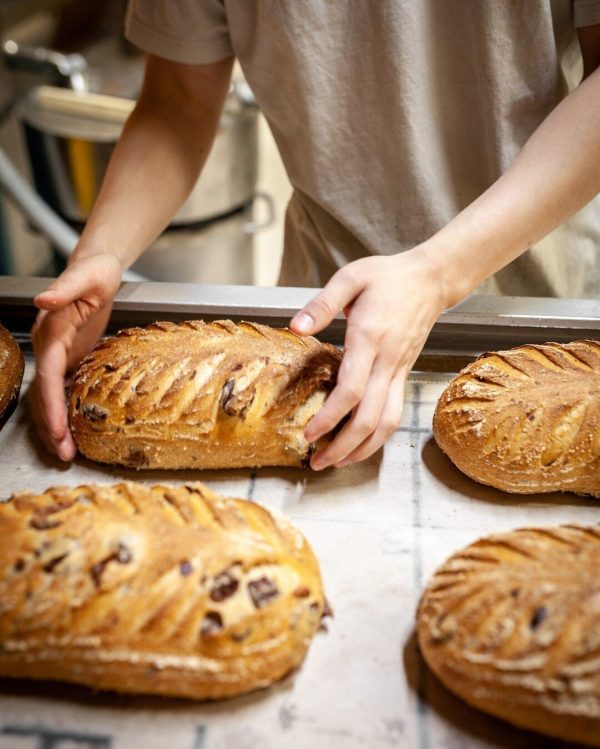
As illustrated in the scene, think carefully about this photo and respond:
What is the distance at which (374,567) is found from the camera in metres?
1.35

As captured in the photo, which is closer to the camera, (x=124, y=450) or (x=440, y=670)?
(x=440, y=670)

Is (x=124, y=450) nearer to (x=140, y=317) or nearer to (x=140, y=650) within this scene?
(x=140, y=317)

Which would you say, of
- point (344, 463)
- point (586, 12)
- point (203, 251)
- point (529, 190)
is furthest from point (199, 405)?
point (203, 251)

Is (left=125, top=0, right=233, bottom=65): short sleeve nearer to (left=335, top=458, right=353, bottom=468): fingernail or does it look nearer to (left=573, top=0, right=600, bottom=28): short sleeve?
(left=573, top=0, right=600, bottom=28): short sleeve

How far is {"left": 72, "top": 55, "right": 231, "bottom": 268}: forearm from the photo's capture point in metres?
1.82

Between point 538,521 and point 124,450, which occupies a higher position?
point 124,450

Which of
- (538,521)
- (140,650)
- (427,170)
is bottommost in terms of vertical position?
(538,521)

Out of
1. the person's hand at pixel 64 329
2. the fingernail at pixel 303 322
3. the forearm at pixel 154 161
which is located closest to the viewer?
the fingernail at pixel 303 322

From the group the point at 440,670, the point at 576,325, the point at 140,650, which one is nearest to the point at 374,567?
the point at 440,670

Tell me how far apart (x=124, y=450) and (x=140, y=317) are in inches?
15.9

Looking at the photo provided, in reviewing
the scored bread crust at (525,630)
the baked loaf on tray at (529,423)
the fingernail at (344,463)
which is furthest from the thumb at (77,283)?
the scored bread crust at (525,630)

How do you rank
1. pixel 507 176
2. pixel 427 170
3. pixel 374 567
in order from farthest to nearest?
pixel 427 170, pixel 507 176, pixel 374 567

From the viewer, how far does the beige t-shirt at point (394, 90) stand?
160 centimetres

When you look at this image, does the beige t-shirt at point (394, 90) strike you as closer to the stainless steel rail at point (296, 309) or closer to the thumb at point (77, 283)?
the stainless steel rail at point (296, 309)
